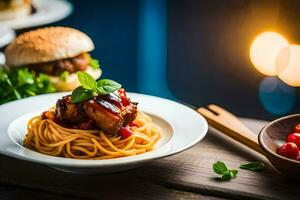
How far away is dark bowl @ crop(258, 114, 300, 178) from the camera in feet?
5.41

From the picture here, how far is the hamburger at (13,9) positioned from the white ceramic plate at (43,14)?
7 centimetres

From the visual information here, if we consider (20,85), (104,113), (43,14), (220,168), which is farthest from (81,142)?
(43,14)

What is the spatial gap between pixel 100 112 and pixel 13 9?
104 inches

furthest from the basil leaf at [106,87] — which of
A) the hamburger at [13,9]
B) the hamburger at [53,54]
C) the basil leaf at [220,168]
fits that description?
the hamburger at [13,9]

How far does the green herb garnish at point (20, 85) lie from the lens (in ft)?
8.45

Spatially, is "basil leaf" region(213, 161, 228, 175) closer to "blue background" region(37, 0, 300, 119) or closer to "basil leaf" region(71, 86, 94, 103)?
"basil leaf" region(71, 86, 94, 103)

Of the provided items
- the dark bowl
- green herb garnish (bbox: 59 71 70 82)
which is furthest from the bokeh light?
the dark bowl

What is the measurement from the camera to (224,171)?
175 cm

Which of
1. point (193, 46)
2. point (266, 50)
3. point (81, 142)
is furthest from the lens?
point (193, 46)

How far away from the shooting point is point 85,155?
1.88 m

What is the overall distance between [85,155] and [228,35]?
326 cm

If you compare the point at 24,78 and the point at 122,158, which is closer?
the point at 122,158

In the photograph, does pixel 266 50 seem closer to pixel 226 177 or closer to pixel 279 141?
pixel 279 141

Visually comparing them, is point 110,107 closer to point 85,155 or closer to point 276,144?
point 85,155
